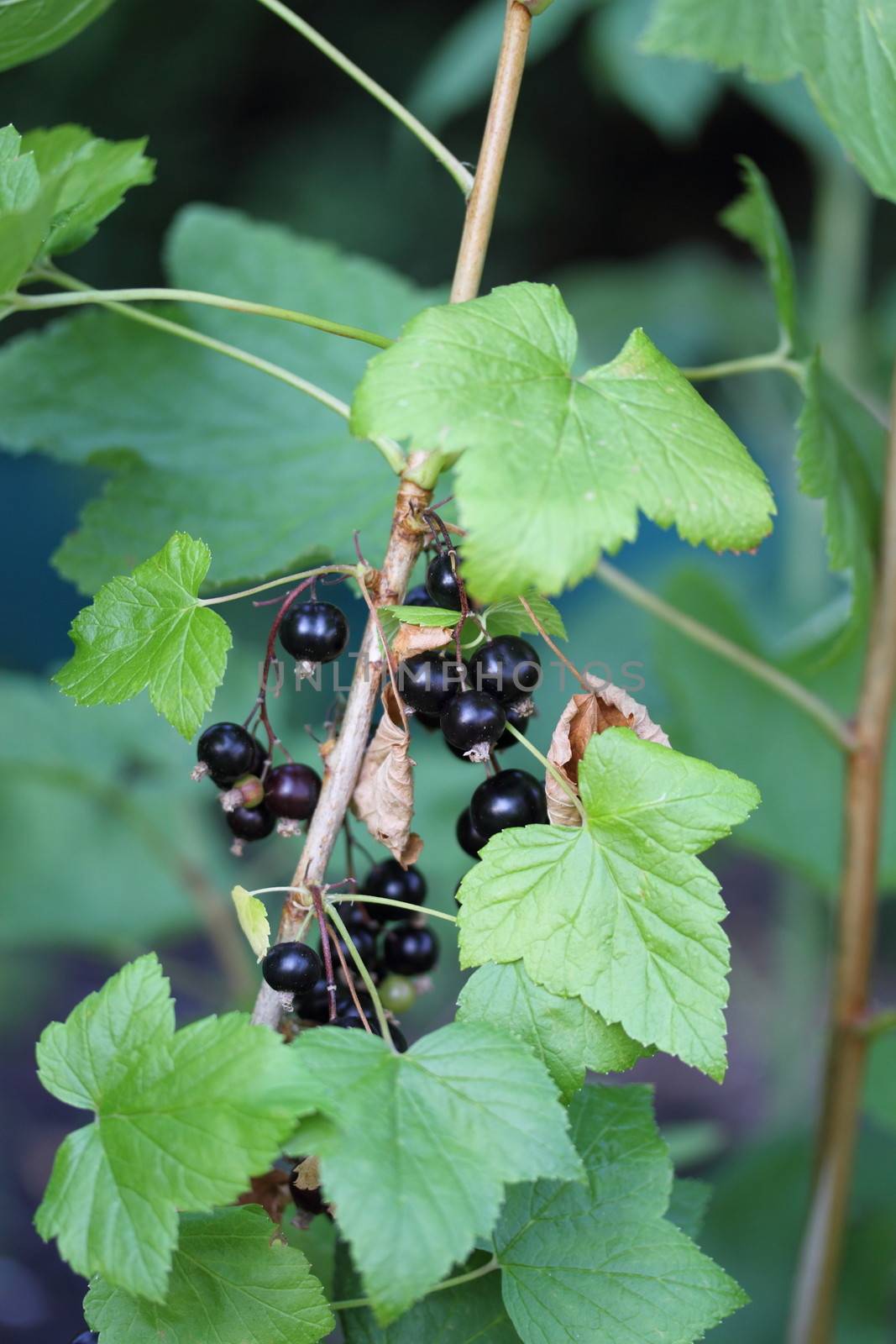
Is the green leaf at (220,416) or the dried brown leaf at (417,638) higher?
the green leaf at (220,416)

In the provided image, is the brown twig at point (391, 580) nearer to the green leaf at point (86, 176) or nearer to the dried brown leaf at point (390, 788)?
the dried brown leaf at point (390, 788)

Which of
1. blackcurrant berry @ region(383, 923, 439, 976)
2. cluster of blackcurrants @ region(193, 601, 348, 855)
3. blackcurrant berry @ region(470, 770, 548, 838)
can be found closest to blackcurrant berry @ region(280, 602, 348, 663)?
cluster of blackcurrants @ region(193, 601, 348, 855)

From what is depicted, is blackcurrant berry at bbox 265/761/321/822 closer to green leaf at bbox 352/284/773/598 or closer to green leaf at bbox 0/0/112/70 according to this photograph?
green leaf at bbox 352/284/773/598

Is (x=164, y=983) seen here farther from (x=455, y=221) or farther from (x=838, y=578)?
(x=455, y=221)

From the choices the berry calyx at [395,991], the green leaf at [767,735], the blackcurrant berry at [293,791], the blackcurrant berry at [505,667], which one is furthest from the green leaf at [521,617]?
the green leaf at [767,735]

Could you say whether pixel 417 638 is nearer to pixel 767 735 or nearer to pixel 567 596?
pixel 767 735

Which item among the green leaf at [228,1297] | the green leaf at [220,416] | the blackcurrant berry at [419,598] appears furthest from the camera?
the green leaf at [220,416]
